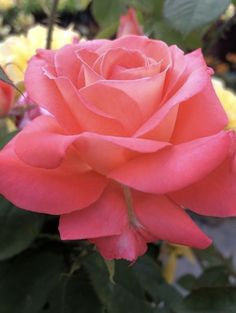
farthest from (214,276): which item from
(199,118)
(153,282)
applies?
(199,118)

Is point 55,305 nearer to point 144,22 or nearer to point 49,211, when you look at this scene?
point 49,211

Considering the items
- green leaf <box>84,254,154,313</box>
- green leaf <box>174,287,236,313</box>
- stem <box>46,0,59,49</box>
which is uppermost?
stem <box>46,0,59,49</box>

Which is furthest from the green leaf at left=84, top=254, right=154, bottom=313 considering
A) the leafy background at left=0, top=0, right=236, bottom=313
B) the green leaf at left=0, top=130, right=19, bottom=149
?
the green leaf at left=0, top=130, right=19, bottom=149

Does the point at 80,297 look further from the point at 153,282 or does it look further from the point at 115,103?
the point at 115,103

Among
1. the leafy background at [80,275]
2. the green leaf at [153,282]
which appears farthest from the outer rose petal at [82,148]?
the green leaf at [153,282]

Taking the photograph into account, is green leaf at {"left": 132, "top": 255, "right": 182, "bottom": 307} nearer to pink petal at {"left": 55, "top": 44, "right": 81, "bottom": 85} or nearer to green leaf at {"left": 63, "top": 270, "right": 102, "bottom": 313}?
green leaf at {"left": 63, "top": 270, "right": 102, "bottom": 313}

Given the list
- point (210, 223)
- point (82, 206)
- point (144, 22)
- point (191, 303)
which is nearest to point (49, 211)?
point (82, 206)

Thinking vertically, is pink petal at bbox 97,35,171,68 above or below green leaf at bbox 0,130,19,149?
above
